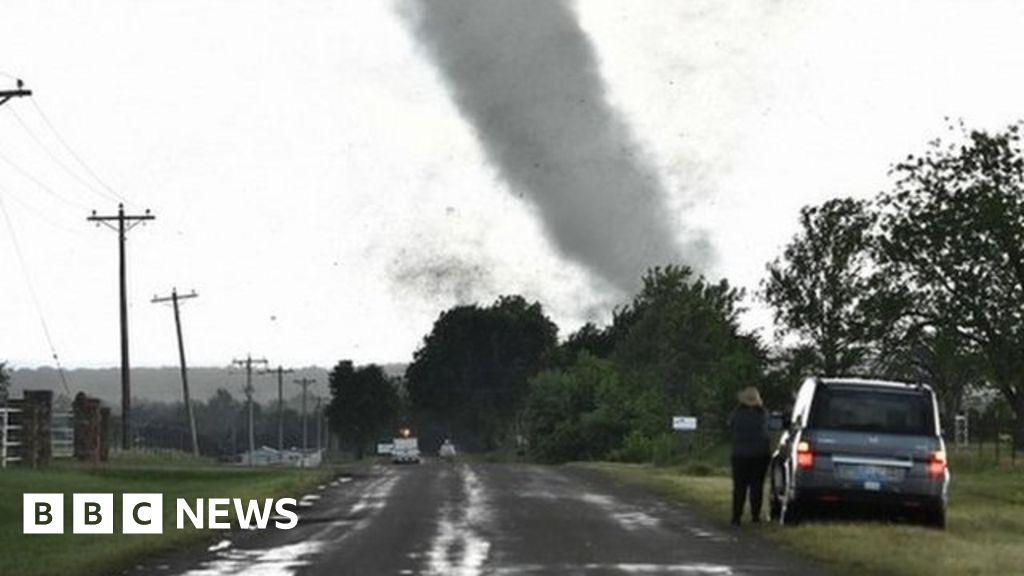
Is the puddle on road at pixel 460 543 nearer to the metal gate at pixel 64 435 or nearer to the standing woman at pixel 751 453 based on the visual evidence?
the standing woman at pixel 751 453

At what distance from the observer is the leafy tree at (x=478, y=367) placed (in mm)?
160500

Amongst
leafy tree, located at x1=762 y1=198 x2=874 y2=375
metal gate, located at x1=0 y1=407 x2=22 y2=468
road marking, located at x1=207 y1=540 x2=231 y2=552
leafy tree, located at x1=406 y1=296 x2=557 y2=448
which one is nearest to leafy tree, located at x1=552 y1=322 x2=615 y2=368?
leafy tree, located at x1=406 y1=296 x2=557 y2=448

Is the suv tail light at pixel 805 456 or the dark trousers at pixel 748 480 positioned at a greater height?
the suv tail light at pixel 805 456

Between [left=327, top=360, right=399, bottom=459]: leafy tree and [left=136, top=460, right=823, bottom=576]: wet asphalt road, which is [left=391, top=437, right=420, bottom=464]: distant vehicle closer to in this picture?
[left=327, top=360, right=399, bottom=459]: leafy tree

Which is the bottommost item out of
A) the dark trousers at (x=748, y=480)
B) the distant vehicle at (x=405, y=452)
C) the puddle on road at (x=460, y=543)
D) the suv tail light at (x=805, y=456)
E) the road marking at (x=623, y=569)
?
the distant vehicle at (x=405, y=452)

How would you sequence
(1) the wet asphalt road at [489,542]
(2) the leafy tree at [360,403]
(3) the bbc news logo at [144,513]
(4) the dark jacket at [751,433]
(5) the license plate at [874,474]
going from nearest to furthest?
(1) the wet asphalt road at [489,542], (5) the license plate at [874,474], (3) the bbc news logo at [144,513], (4) the dark jacket at [751,433], (2) the leafy tree at [360,403]

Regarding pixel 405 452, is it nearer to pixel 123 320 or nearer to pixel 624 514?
pixel 123 320

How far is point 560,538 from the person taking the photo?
72.7 ft

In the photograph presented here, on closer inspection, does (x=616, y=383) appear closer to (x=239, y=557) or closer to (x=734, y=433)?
(x=734, y=433)

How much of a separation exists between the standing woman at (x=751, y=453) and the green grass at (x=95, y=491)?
7798 mm

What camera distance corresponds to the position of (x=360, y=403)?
180375 mm

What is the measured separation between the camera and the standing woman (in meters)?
26.1

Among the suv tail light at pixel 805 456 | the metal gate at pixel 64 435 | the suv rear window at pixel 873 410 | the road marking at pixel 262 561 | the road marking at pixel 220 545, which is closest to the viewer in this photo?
the road marking at pixel 262 561

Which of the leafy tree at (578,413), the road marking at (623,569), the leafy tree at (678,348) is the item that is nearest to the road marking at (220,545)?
the road marking at (623,569)
